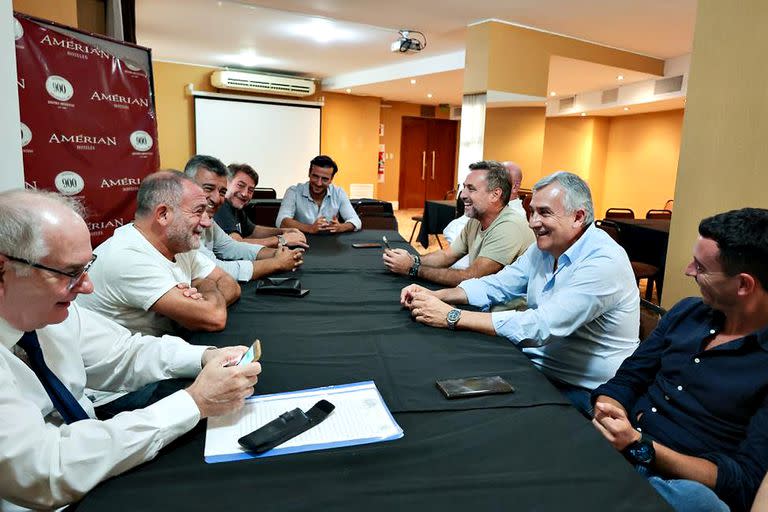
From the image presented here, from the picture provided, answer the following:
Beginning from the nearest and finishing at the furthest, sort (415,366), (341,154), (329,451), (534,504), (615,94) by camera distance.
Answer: (534,504), (329,451), (415,366), (615,94), (341,154)

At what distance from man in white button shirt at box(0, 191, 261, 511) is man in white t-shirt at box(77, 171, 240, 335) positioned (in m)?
0.43

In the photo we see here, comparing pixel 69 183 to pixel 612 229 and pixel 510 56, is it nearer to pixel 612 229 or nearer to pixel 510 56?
pixel 612 229

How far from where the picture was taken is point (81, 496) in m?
0.85

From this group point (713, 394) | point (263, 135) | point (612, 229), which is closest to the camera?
point (713, 394)

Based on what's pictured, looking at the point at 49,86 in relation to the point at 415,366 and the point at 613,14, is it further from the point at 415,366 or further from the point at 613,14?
the point at 613,14

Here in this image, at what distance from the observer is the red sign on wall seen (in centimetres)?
262

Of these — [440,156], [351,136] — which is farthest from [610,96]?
[351,136]

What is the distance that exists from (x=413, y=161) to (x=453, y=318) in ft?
35.7

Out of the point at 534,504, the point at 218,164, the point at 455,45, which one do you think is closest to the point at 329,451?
the point at 534,504

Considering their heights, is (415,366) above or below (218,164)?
below

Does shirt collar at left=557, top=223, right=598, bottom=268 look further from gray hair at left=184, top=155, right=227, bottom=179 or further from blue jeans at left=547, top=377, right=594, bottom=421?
gray hair at left=184, top=155, right=227, bottom=179

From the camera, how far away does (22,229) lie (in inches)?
37.3

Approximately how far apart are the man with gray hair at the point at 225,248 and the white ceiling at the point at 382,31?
3.30 metres

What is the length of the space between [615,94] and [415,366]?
340 inches
